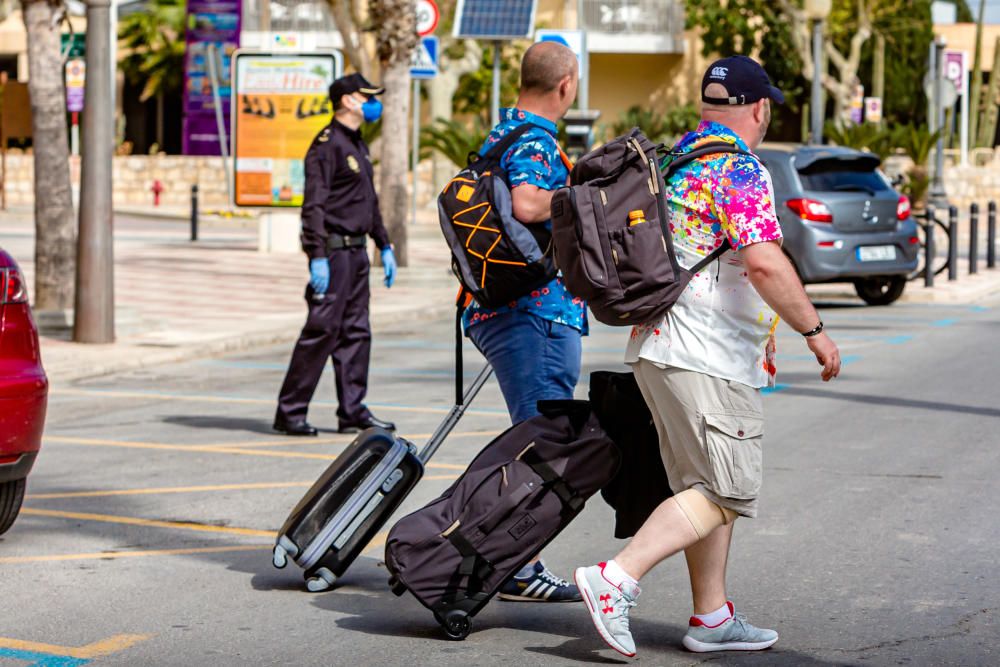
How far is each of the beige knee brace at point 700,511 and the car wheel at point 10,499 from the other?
2.98 metres

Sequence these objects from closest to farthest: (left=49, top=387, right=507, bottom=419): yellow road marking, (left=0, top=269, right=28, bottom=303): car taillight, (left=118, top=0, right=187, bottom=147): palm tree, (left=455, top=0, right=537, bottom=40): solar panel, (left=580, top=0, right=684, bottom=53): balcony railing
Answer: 1. (left=0, top=269, right=28, bottom=303): car taillight
2. (left=49, top=387, right=507, bottom=419): yellow road marking
3. (left=455, top=0, right=537, bottom=40): solar panel
4. (left=118, top=0, right=187, bottom=147): palm tree
5. (left=580, top=0, right=684, bottom=53): balcony railing

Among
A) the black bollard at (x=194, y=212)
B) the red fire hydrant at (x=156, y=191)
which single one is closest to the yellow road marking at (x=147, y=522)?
the black bollard at (x=194, y=212)

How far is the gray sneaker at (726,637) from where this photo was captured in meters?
5.32

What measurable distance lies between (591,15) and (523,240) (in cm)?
4684

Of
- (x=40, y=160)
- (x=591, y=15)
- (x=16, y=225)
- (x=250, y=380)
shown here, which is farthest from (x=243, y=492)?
(x=591, y=15)

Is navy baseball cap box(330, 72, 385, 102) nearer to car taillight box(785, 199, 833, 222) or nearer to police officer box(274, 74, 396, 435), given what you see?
police officer box(274, 74, 396, 435)

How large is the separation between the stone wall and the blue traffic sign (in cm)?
1978

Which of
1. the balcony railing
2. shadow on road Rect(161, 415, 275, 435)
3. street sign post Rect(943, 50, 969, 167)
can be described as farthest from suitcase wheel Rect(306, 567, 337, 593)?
the balcony railing

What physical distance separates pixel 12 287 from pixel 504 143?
7.22 feet

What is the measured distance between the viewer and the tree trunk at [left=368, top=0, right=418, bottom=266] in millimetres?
21234

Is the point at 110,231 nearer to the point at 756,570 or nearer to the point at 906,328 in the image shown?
the point at 906,328

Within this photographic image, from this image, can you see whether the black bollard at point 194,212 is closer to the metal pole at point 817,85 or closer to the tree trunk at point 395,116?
the tree trunk at point 395,116

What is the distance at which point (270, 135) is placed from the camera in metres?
23.8

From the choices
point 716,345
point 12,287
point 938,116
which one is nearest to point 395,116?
point 938,116
